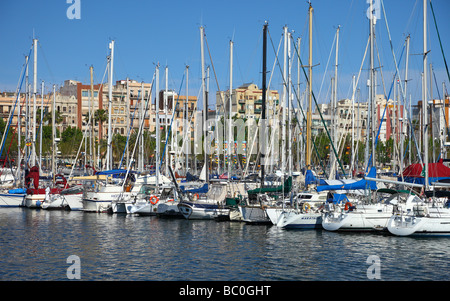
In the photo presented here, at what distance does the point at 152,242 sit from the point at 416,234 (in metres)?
14.7

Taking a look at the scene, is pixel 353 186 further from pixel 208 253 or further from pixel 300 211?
pixel 208 253

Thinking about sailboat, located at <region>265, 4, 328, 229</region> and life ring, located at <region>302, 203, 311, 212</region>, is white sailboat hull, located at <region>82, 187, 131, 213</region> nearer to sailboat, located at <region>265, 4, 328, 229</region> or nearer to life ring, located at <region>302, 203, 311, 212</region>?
sailboat, located at <region>265, 4, 328, 229</region>

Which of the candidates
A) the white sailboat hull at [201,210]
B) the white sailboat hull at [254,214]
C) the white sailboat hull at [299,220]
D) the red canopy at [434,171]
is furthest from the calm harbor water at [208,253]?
the red canopy at [434,171]

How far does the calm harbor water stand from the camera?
25656 millimetres

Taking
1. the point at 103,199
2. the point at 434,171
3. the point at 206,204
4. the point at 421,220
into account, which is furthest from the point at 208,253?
the point at 434,171

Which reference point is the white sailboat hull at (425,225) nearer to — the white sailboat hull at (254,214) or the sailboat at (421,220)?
the sailboat at (421,220)

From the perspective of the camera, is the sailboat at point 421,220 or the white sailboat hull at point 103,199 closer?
the sailboat at point 421,220

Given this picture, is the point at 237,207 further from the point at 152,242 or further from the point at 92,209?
the point at 92,209

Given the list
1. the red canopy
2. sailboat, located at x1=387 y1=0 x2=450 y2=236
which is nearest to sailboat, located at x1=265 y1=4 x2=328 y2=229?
sailboat, located at x1=387 y1=0 x2=450 y2=236

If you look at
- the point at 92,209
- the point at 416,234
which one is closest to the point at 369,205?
the point at 416,234

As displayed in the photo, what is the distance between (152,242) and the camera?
33.9 meters

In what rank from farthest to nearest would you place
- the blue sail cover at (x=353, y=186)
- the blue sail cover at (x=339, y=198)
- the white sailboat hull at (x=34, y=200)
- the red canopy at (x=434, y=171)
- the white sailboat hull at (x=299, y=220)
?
the white sailboat hull at (x=34, y=200)
the red canopy at (x=434, y=171)
the blue sail cover at (x=339, y=198)
the blue sail cover at (x=353, y=186)
the white sailboat hull at (x=299, y=220)

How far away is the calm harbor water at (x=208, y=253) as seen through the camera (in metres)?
25.7

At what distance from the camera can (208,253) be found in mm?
30391
